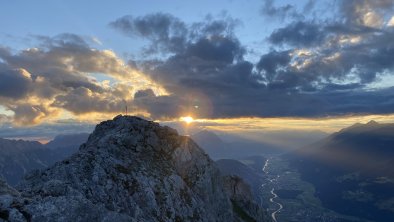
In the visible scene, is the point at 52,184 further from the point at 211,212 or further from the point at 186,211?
the point at 211,212

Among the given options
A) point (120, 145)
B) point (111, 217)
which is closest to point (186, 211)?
point (120, 145)

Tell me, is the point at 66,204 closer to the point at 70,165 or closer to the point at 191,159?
the point at 70,165

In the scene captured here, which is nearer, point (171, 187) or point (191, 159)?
point (171, 187)

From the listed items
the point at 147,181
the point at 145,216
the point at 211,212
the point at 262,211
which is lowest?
the point at 262,211

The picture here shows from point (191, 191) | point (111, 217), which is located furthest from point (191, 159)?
point (111, 217)

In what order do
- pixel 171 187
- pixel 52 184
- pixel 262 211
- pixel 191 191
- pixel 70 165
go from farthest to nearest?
pixel 262 211 → pixel 191 191 → pixel 171 187 → pixel 70 165 → pixel 52 184

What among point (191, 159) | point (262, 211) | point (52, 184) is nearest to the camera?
point (52, 184)

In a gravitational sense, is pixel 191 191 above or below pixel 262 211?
above
